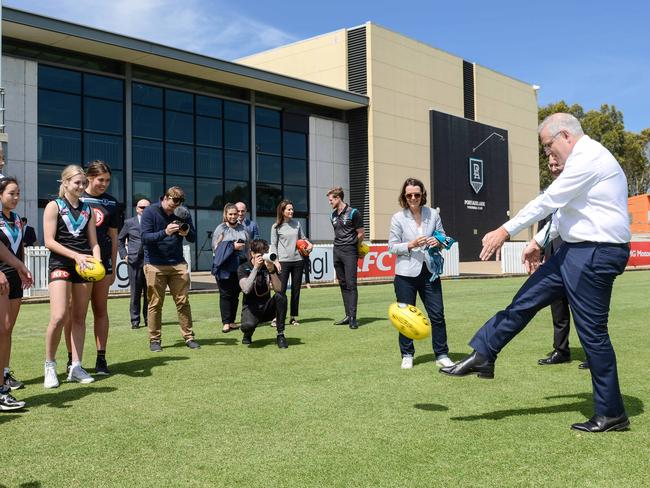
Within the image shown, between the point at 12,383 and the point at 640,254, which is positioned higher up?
the point at 640,254

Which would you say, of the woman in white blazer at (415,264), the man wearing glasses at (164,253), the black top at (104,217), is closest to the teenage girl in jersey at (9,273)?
the black top at (104,217)

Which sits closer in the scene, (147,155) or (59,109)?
(59,109)

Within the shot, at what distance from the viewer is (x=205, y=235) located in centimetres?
2836

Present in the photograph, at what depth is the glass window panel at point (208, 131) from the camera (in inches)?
1123

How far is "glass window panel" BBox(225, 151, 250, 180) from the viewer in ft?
96.8

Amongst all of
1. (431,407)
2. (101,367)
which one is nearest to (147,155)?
(101,367)

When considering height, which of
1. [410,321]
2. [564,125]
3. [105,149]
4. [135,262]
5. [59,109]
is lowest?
[410,321]

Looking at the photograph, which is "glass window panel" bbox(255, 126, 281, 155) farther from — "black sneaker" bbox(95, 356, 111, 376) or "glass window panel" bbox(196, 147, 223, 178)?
"black sneaker" bbox(95, 356, 111, 376)

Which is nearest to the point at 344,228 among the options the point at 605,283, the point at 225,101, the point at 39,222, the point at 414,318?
the point at 414,318

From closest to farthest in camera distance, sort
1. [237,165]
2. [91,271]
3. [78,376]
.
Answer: [91,271] → [78,376] → [237,165]

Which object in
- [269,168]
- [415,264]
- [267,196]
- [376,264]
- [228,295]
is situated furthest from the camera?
[269,168]

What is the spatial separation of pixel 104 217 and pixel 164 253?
131 centimetres

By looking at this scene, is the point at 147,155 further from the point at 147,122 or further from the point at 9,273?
the point at 9,273

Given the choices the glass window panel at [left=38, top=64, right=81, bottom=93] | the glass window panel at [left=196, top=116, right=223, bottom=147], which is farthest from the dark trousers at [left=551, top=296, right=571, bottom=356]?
the glass window panel at [left=196, top=116, right=223, bottom=147]
